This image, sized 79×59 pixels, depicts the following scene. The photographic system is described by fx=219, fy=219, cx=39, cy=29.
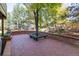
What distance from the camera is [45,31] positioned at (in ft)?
10.9

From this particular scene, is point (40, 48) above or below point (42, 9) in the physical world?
below

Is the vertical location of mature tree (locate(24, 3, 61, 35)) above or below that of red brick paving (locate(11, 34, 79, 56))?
above

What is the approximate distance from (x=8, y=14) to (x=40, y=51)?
0.73m

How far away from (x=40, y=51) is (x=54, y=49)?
213mm

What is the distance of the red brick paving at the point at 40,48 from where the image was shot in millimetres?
3299

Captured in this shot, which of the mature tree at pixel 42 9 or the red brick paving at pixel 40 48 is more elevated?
the mature tree at pixel 42 9

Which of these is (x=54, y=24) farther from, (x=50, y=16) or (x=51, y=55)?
(x=51, y=55)

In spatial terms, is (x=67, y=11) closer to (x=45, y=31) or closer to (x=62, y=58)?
(x=45, y=31)

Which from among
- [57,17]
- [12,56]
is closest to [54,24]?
[57,17]

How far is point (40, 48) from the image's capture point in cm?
331

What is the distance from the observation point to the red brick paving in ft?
10.8

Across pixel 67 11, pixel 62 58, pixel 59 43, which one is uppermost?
pixel 67 11

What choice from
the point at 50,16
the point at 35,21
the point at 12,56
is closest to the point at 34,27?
the point at 35,21

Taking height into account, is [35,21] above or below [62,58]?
above
